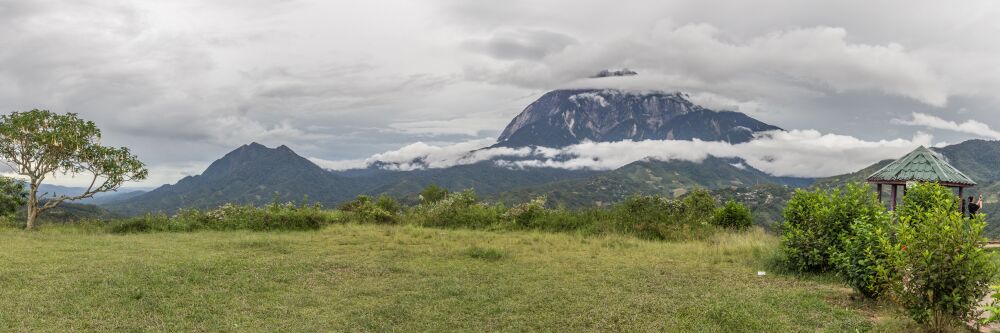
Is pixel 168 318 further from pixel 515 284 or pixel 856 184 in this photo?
pixel 856 184

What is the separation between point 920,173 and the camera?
75.7 ft

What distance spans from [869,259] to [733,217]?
16.1m

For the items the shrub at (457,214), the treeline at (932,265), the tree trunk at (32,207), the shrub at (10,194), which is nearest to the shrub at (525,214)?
the shrub at (457,214)

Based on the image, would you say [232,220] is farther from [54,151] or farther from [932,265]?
[932,265]

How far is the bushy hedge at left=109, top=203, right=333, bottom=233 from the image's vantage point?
23958 millimetres

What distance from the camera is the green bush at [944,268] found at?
7.60 metres

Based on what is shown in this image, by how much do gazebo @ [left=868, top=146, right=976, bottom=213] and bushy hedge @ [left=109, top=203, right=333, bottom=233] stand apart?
24853mm

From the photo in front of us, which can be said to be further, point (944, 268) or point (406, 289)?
point (406, 289)

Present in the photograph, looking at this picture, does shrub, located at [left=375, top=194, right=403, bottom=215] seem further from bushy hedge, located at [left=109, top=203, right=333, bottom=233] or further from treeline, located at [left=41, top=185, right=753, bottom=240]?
bushy hedge, located at [left=109, top=203, right=333, bottom=233]

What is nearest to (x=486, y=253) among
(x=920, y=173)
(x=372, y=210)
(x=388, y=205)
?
(x=372, y=210)

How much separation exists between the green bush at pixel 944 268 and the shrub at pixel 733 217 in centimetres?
1718

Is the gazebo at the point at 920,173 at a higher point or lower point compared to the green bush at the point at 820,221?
higher

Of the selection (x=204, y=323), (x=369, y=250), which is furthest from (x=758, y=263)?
(x=204, y=323)

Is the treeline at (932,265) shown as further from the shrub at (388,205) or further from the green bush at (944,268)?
the shrub at (388,205)
